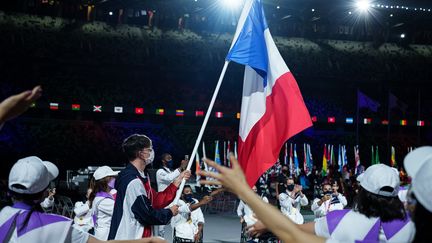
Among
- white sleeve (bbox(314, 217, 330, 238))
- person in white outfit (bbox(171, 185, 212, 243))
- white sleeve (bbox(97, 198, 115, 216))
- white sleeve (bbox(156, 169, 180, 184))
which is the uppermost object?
white sleeve (bbox(314, 217, 330, 238))

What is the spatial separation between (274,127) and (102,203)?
2.14 m

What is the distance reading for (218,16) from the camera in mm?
27109

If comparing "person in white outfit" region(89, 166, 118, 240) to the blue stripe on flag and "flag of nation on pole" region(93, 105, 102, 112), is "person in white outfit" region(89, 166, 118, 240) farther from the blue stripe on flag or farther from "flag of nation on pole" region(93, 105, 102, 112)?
"flag of nation on pole" region(93, 105, 102, 112)

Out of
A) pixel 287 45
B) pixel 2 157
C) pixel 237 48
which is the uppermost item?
pixel 287 45

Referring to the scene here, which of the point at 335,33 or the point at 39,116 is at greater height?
the point at 335,33

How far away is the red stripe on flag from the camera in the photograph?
534 centimetres

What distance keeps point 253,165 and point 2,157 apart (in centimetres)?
2105

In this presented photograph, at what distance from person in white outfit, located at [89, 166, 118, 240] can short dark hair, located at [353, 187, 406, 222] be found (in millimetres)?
3726

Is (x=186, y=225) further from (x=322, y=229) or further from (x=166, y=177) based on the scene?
(x=322, y=229)

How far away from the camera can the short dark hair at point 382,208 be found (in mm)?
3107

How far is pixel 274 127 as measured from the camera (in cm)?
551

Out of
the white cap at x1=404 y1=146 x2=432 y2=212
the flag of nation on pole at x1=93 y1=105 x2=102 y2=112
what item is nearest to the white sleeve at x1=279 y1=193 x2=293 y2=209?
the white cap at x1=404 y1=146 x2=432 y2=212

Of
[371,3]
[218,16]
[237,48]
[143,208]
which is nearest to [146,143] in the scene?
[143,208]

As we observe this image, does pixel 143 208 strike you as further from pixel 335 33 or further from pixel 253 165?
pixel 335 33
